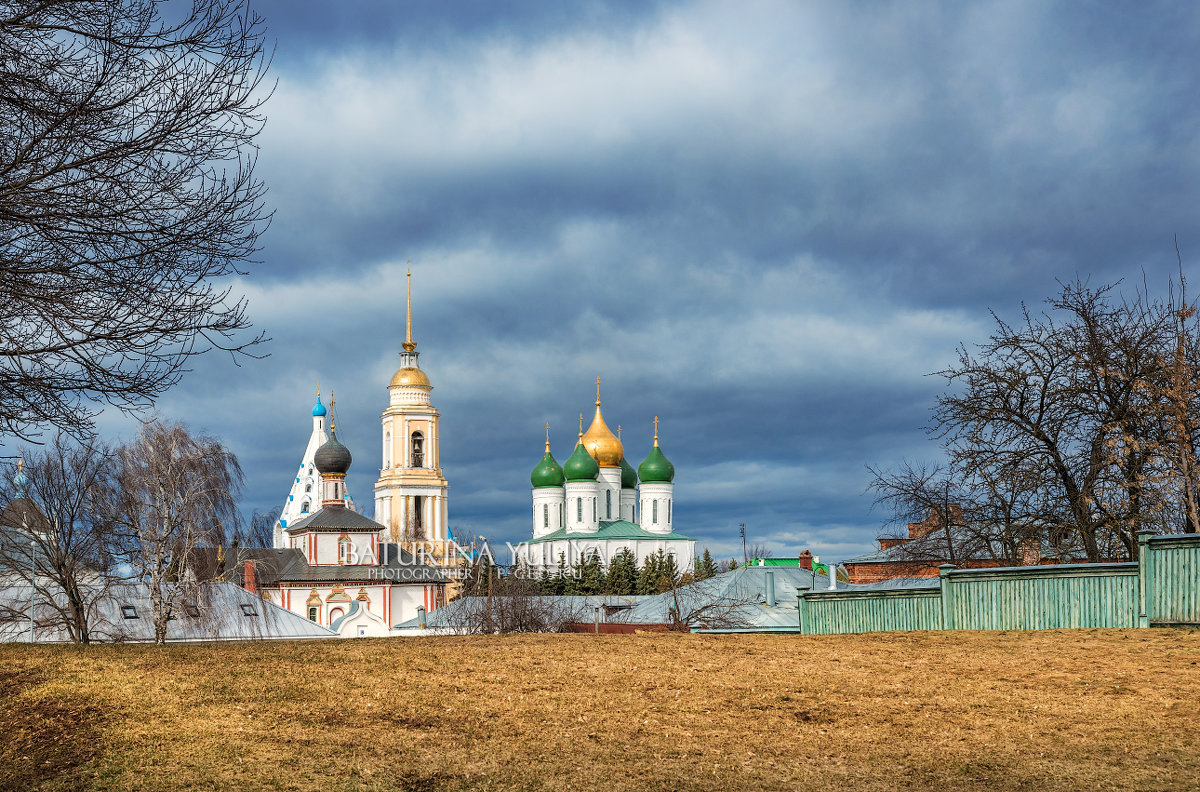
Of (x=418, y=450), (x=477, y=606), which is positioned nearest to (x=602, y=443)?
(x=418, y=450)

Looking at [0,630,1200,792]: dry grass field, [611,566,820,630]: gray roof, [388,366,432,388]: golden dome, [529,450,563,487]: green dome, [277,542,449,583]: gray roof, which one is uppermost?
[388,366,432,388]: golden dome

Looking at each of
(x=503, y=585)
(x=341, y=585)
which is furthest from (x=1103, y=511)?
(x=341, y=585)

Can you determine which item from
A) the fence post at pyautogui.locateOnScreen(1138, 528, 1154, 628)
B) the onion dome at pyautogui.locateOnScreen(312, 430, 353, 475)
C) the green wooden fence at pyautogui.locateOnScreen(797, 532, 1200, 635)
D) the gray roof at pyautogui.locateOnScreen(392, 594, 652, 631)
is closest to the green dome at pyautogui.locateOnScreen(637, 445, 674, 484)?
the onion dome at pyautogui.locateOnScreen(312, 430, 353, 475)

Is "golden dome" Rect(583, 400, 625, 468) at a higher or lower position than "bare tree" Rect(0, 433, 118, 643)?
higher

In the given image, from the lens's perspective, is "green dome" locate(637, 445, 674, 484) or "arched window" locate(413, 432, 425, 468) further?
"green dome" locate(637, 445, 674, 484)

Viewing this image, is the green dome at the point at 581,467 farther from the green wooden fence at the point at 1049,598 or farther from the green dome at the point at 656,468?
the green wooden fence at the point at 1049,598

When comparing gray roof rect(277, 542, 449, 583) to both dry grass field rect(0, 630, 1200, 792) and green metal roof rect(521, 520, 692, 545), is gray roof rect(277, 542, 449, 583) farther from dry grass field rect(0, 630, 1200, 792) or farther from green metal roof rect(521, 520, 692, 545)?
dry grass field rect(0, 630, 1200, 792)

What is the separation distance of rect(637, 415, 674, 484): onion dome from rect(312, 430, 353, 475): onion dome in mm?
23711

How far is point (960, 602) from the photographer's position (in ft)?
60.0

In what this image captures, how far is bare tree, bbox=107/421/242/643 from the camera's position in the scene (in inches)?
1176

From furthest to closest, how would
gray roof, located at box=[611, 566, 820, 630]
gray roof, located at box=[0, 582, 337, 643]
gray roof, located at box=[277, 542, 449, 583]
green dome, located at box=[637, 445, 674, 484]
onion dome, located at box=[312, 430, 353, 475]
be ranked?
1. green dome, located at box=[637, 445, 674, 484]
2. onion dome, located at box=[312, 430, 353, 475]
3. gray roof, located at box=[277, 542, 449, 583]
4. gray roof, located at box=[0, 582, 337, 643]
5. gray roof, located at box=[611, 566, 820, 630]

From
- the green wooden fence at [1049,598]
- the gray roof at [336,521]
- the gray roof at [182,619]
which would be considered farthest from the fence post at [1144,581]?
the gray roof at [336,521]

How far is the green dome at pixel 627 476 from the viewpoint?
287 ft

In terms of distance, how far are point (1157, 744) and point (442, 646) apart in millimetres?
9754
